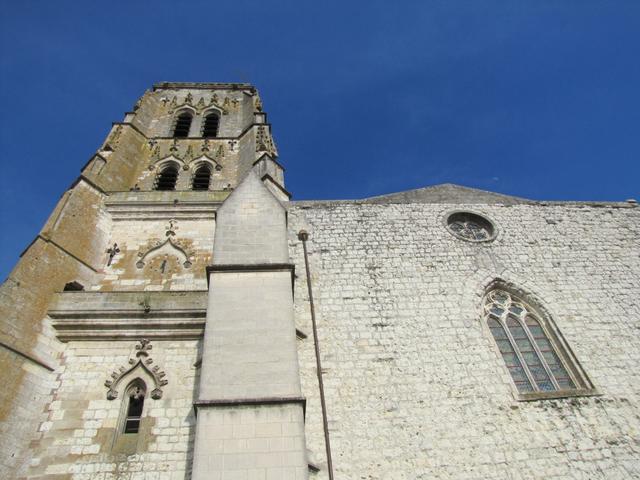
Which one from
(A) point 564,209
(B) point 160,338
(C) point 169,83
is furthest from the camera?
(C) point 169,83

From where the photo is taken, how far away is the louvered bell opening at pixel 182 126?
51.4ft

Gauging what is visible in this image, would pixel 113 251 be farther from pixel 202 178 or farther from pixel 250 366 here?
pixel 250 366

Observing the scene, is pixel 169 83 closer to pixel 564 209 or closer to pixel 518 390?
pixel 564 209

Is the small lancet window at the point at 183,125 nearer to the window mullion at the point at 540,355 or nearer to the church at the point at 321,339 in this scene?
the church at the point at 321,339

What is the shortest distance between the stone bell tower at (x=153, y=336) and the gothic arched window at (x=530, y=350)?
334 centimetres

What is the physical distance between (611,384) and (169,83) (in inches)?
625

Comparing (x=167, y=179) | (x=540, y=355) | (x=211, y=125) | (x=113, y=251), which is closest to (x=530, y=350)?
(x=540, y=355)

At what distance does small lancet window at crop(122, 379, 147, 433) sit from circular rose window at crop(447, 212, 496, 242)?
226 inches

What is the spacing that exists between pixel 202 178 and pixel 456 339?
754 cm

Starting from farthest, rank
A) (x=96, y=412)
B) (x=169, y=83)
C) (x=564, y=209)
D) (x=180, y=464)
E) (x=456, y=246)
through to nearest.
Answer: (x=169, y=83) < (x=564, y=209) < (x=456, y=246) < (x=96, y=412) < (x=180, y=464)

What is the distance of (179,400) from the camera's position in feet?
22.2

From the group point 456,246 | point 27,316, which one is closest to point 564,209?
point 456,246

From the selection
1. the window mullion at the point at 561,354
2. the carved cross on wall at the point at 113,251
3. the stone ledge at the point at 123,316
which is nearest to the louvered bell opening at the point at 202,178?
the carved cross on wall at the point at 113,251

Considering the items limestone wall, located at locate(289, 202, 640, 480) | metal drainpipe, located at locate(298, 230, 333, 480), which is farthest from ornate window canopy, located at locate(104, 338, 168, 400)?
metal drainpipe, located at locate(298, 230, 333, 480)
